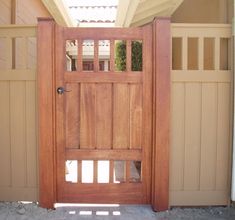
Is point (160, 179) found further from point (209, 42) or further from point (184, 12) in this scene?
point (184, 12)

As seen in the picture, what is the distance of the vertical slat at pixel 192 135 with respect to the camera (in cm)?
331

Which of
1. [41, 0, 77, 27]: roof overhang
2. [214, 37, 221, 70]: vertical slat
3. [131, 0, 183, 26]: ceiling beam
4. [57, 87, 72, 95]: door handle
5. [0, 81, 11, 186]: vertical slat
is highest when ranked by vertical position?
[41, 0, 77, 27]: roof overhang

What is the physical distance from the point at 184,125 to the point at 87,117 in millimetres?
987

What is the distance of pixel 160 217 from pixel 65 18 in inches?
182

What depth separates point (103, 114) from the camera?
3340 mm

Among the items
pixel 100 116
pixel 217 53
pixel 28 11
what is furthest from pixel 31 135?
pixel 28 11

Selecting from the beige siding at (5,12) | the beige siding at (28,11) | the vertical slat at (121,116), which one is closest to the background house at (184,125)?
the vertical slat at (121,116)

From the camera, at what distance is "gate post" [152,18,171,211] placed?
3.21m

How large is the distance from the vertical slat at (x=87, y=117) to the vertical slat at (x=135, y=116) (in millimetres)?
382

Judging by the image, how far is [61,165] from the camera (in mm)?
3344

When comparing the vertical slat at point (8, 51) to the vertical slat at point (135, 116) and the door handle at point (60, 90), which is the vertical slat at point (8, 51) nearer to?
the door handle at point (60, 90)

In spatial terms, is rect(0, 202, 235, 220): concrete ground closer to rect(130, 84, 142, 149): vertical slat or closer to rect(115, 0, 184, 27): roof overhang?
rect(130, 84, 142, 149): vertical slat

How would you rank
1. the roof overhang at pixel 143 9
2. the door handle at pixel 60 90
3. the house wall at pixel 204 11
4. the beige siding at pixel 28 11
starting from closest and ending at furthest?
1. the door handle at pixel 60 90
2. the house wall at pixel 204 11
3. the roof overhang at pixel 143 9
4. the beige siding at pixel 28 11

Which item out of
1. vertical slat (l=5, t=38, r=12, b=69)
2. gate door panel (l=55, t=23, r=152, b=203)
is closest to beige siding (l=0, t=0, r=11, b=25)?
vertical slat (l=5, t=38, r=12, b=69)
